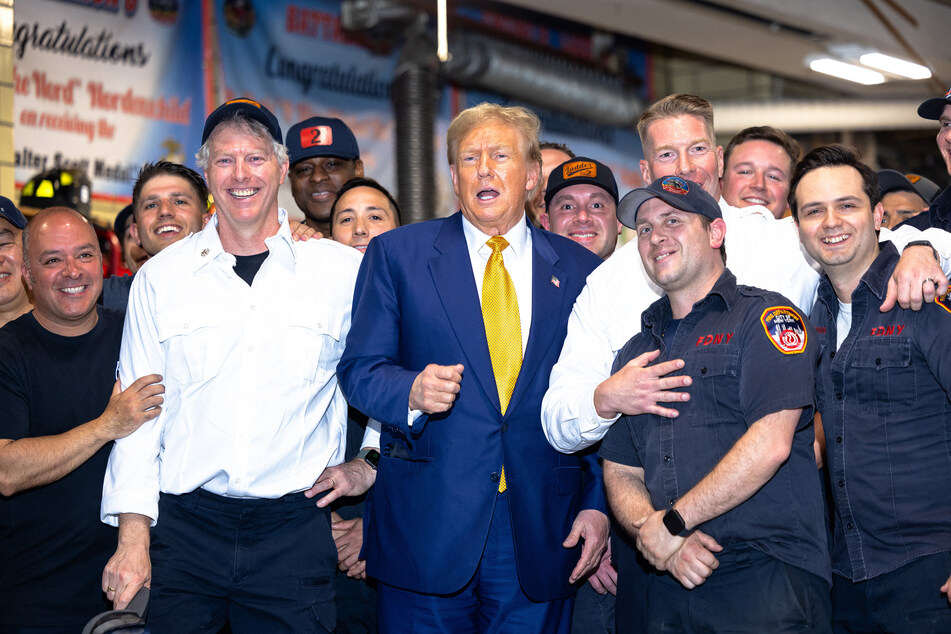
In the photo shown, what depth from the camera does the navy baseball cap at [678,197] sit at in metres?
2.52

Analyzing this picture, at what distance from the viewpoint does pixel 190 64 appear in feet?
23.6

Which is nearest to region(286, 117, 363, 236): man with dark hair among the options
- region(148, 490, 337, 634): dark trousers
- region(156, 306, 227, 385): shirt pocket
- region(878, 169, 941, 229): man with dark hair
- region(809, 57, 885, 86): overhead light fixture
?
region(156, 306, 227, 385): shirt pocket

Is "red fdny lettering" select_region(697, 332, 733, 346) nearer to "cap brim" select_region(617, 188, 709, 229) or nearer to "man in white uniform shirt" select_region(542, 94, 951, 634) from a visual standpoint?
"man in white uniform shirt" select_region(542, 94, 951, 634)

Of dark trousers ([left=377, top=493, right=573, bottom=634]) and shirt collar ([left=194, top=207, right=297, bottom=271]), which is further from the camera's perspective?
shirt collar ([left=194, top=207, right=297, bottom=271])

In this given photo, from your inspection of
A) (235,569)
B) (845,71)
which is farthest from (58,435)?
(845,71)

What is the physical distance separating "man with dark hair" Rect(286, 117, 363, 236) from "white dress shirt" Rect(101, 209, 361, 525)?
4.18ft

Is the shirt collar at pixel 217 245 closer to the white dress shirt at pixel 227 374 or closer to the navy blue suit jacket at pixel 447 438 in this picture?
the white dress shirt at pixel 227 374

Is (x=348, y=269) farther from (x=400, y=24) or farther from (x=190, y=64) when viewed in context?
(x=400, y=24)

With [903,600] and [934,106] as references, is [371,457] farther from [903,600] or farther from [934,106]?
[934,106]

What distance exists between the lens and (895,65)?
9516 millimetres

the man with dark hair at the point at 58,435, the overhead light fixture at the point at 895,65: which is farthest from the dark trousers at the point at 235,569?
the overhead light fixture at the point at 895,65

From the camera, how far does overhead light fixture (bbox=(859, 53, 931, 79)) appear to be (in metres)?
9.34

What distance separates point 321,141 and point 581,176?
3.91 ft

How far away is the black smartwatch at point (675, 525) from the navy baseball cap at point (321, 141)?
94.9 inches
